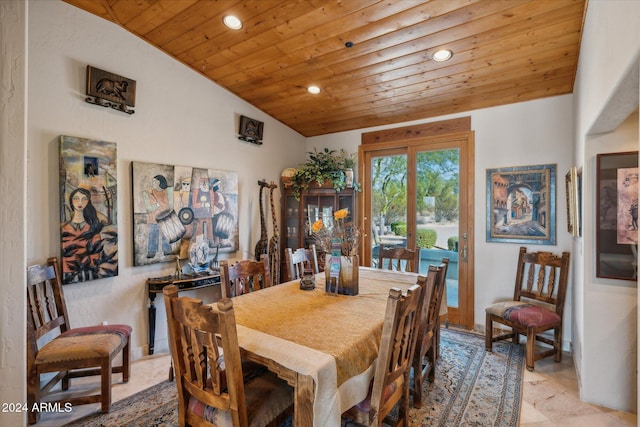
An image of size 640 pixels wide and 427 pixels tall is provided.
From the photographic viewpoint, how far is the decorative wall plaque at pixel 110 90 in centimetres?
267

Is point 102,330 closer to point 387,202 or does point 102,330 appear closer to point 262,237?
point 262,237

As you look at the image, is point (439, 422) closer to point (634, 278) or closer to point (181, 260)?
point (634, 278)

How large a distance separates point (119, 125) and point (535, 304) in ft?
14.9

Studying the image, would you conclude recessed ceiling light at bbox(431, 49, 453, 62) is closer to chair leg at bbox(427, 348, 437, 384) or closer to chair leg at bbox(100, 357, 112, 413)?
chair leg at bbox(427, 348, 437, 384)

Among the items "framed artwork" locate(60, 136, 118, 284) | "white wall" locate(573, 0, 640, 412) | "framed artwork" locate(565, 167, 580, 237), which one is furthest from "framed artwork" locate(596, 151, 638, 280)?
"framed artwork" locate(60, 136, 118, 284)

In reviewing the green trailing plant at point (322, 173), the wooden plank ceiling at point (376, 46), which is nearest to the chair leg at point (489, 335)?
A: the green trailing plant at point (322, 173)

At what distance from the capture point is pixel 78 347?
2.14 m

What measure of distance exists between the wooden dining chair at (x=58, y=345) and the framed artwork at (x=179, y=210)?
683 millimetres

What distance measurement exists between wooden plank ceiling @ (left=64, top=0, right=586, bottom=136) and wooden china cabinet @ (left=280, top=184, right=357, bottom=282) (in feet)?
4.03

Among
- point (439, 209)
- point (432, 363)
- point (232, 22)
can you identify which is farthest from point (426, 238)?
point (232, 22)

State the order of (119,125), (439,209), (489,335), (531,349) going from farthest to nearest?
(439,209) → (489,335) → (119,125) → (531,349)

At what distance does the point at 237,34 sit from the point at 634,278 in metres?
3.59

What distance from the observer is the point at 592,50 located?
6.59 ft

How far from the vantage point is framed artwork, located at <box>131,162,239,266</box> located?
301 centimetres
